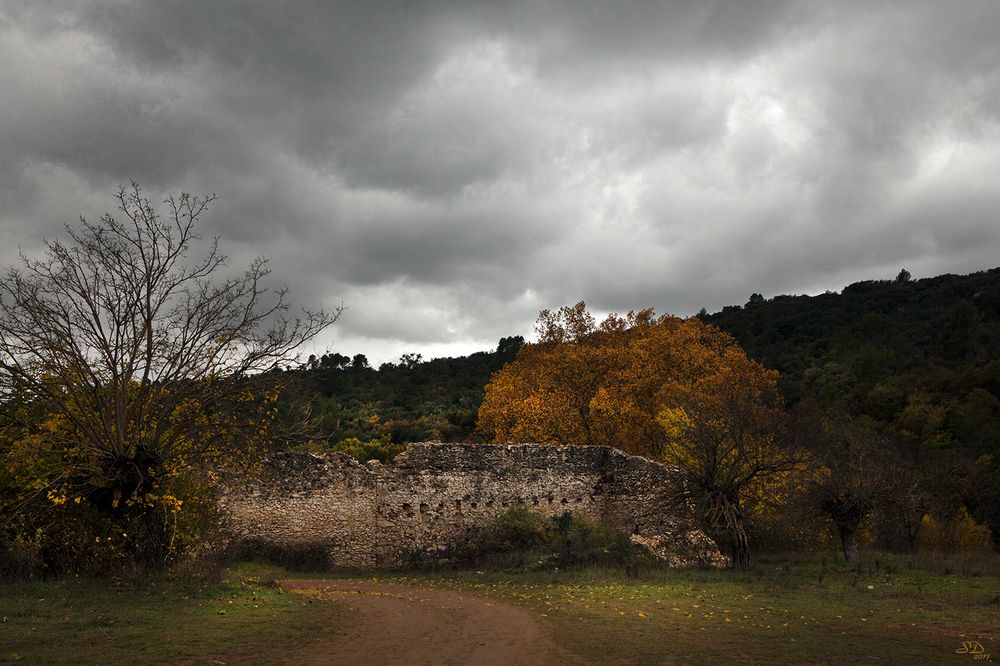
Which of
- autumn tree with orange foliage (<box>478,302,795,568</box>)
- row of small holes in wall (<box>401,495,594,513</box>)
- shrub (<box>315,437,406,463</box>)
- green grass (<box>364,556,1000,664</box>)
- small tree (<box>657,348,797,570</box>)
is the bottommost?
green grass (<box>364,556,1000,664</box>)

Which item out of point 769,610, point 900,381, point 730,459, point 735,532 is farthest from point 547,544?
point 900,381

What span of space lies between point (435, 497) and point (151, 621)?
45.3ft

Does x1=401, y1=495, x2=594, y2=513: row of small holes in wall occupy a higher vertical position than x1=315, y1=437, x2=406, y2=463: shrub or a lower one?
lower

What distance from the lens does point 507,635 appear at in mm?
9633

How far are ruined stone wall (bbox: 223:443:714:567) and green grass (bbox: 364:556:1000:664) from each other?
342cm

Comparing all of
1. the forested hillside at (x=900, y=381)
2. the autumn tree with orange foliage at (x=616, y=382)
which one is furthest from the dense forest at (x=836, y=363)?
the autumn tree with orange foliage at (x=616, y=382)

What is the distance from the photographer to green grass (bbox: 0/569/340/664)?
25.3ft

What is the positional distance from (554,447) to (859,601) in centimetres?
1223

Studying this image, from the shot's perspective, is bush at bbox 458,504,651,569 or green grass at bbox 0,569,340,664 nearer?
green grass at bbox 0,569,340,664

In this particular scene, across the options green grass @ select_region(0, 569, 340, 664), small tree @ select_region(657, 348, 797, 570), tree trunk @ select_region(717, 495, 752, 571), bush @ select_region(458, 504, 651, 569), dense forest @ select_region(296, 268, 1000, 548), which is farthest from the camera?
dense forest @ select_region(296, 268, 1000, 548)

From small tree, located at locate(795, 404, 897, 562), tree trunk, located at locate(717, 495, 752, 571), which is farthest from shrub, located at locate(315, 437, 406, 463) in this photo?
small tree, located at locate(795, 404, 897, 562)

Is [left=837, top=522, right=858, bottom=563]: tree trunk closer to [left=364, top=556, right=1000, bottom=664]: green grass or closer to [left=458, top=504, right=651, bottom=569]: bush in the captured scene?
[left=364, top=556, right=1000, bottom=664]: green grass

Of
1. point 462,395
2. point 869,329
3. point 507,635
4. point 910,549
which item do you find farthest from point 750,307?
point 507,635

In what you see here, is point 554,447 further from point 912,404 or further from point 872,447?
point 912,404
